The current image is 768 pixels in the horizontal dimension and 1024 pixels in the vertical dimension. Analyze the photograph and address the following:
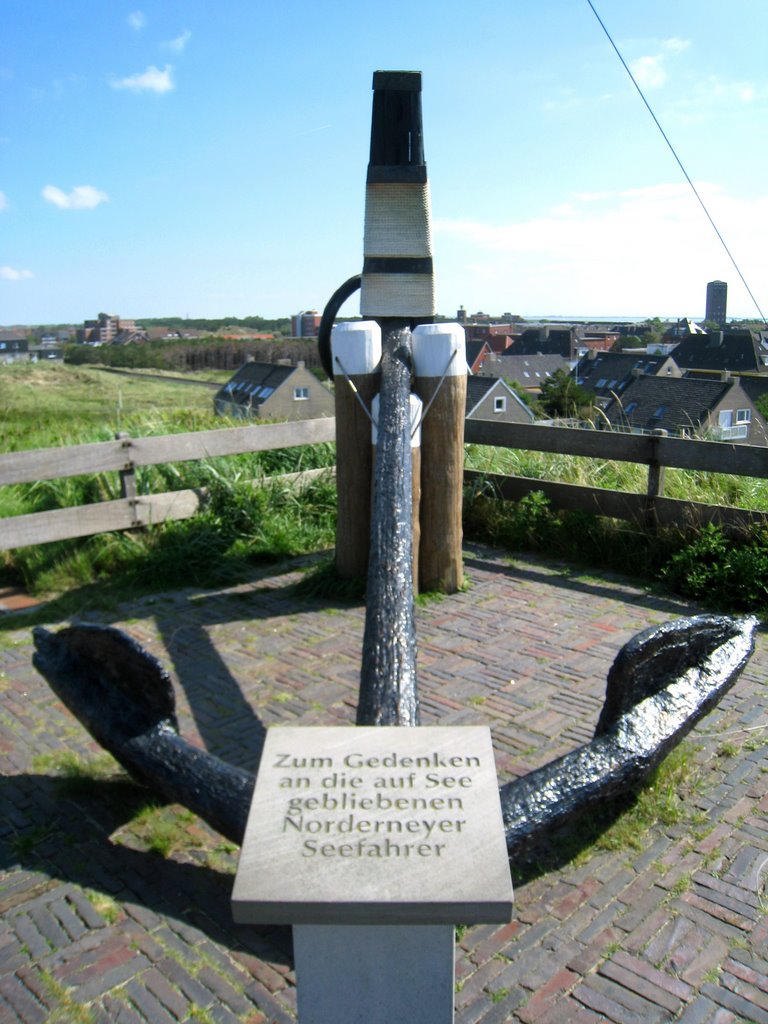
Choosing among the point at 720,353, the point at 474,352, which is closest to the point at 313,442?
the point at 474,352

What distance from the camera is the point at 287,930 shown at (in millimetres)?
3125

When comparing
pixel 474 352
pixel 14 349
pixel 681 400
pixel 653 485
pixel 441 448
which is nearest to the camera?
pixel 441 448

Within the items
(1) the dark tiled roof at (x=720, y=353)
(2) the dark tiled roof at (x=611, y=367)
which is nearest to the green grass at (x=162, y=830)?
(2) the dark tiled roof at (x=611, y=367)

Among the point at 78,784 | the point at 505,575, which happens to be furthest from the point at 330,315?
the point at 78,784

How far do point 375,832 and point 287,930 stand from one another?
1.29m

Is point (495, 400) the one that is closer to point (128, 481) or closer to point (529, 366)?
point (529, 366)

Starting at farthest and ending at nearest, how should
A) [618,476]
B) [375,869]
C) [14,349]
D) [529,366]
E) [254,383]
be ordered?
1. [529,366]
2. [14,349]
3. [254,383]
4. [618,476]
5. [375,869]

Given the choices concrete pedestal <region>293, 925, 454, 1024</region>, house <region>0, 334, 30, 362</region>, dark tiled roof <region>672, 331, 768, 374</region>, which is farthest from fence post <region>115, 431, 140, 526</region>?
dark tiled roof <region>672, 331, 768, 374</region>

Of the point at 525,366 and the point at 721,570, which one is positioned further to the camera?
the point at 525,366

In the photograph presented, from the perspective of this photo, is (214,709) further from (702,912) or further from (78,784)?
(702,912)

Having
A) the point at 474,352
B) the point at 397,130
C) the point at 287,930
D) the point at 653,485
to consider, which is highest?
the point at 397,130

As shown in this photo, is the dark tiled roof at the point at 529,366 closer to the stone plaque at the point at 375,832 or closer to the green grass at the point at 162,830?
the green grass at the point at 162,830

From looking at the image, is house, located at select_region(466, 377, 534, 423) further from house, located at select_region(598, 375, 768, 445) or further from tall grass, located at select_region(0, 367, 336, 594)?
tall grass, located at select_region(0, 367, 336, 594)

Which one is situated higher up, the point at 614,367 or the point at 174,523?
the point at 614,367
